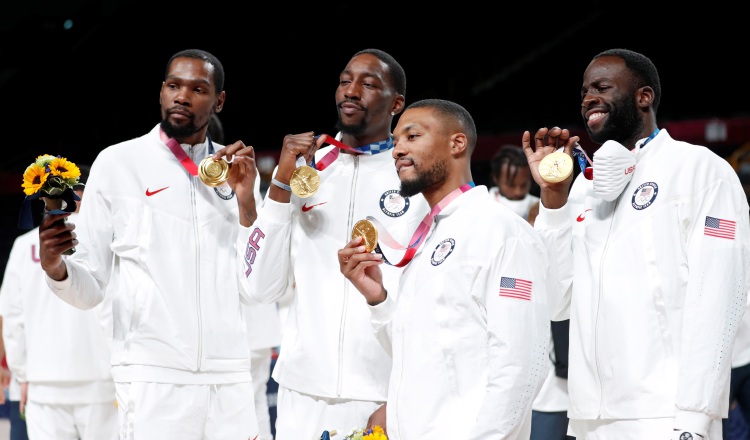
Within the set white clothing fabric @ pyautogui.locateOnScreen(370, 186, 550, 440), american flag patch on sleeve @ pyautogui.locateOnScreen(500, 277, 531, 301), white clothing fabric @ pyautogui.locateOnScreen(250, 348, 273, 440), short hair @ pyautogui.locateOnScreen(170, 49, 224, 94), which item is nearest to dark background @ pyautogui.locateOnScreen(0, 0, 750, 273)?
white clothing fabric @ pyautogui.locateOnScreen(250, 348, 273, 440)

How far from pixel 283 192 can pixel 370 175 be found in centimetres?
37

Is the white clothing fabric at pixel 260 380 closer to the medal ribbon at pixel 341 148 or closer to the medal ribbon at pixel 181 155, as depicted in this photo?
the medal ribbon at pixel 181 155

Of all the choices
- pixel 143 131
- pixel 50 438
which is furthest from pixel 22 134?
pixel 50 438

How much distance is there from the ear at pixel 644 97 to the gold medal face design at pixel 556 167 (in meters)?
0.34

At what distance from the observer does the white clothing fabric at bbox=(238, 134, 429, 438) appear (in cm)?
379

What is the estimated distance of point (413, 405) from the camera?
316cm

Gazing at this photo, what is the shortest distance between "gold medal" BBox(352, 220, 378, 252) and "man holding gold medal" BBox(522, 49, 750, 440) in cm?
64

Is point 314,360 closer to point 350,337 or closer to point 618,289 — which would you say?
point 350,337

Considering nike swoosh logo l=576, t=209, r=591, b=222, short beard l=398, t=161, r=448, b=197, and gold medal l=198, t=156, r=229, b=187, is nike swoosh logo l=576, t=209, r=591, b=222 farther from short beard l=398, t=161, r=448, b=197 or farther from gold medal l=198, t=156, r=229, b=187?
gold medal l=198, t=156, r=229, b=187

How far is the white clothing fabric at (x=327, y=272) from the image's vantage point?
379 centimetres

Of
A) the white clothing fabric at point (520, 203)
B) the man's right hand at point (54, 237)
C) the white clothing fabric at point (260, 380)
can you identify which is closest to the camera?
the man's right hand at point (54, 237)

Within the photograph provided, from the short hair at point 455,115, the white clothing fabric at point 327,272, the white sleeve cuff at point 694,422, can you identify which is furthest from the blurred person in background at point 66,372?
the white sleeve cuff at point 694,422

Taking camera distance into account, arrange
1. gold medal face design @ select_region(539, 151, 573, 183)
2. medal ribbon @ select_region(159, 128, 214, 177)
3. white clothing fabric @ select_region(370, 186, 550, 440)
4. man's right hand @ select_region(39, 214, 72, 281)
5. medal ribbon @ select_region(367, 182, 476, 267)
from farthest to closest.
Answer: medal ribbon @ select_region(159, 128, 214, 177) < man's right hand @ select_region(39, 214, 72, 281) < gold medal face design @ select_region(539, 151, 573, 183) < medal ribbon @ select_region(367, 182, 476, 267) < white clothing fabric @ select_region(370, 186, 550, 440)

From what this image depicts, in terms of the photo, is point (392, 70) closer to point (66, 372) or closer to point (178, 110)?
point (178, 110)
